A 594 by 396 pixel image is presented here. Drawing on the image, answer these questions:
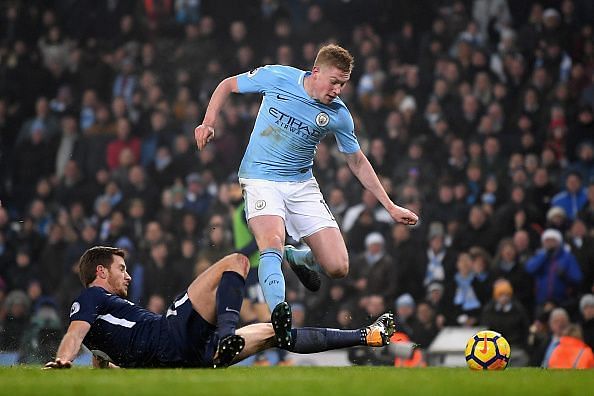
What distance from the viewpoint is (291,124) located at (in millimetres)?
8336

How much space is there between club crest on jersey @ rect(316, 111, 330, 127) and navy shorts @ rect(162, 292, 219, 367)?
1.71 meters

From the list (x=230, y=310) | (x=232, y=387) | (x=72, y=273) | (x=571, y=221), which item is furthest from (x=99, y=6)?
(x=232, y=387)

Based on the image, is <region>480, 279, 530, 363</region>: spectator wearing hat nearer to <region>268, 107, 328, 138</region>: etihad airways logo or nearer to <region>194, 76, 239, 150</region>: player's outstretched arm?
<region>268, 107, 328, 138</region>: etihad airways logo

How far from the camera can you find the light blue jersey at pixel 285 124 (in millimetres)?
8344

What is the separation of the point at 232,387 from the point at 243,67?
11038 mm

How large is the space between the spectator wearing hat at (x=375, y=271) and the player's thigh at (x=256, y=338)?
504cm

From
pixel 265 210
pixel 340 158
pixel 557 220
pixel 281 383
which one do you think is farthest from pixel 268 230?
pixel 340 158

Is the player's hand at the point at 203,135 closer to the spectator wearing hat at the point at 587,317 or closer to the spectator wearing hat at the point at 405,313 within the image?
the spectator wearing hat at the point at 405,313

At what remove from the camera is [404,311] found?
12344mm

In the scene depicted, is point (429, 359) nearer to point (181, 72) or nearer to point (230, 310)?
point (230, 310)

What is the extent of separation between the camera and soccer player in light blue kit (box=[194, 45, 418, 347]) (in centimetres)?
816

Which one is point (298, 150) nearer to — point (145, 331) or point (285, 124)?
point (285, 124)

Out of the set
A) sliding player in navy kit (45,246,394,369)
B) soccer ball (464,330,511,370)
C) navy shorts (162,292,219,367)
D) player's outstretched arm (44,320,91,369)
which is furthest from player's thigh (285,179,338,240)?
player's outstretched arm (44,320,91,369)

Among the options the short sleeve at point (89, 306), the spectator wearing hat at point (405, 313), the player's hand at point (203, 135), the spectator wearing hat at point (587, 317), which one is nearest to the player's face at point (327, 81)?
Result: the player's hand at point (203, 135)
